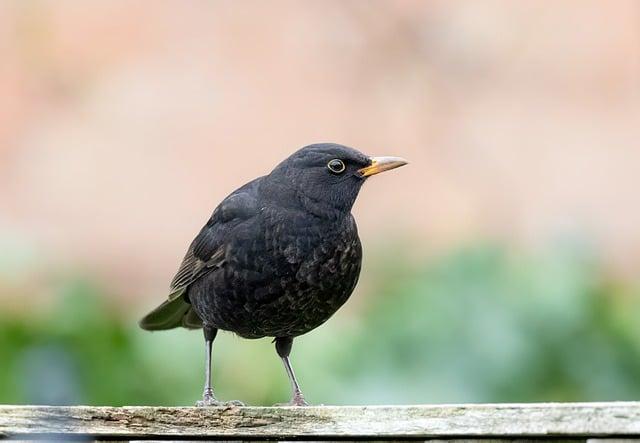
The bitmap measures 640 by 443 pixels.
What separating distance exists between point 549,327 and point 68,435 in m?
3.70

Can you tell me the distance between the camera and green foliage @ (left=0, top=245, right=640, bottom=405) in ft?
21.2

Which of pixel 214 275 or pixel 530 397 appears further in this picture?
pixel 530 397

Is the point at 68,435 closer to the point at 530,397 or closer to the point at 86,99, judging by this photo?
the point at 530,397

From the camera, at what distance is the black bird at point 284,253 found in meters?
4.37

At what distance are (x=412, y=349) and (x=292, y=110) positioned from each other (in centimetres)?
376

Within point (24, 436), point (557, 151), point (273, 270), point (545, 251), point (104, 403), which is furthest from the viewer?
point (557, 151)

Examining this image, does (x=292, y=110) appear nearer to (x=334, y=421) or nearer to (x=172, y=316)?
(x=172, y=316)

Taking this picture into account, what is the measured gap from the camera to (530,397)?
6.45 meters

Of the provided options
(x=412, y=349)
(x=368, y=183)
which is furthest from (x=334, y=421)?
(x=368, y=183)

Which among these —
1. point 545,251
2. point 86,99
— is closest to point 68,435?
point 545,251

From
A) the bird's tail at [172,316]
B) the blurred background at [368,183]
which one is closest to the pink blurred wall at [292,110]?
the blurred background at [368,183]

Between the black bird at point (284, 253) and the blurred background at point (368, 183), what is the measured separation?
1.86 meters

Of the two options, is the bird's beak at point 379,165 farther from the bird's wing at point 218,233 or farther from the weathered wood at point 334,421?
the weathered wood at point 334,421

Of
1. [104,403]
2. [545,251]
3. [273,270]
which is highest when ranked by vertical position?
[273,270]
